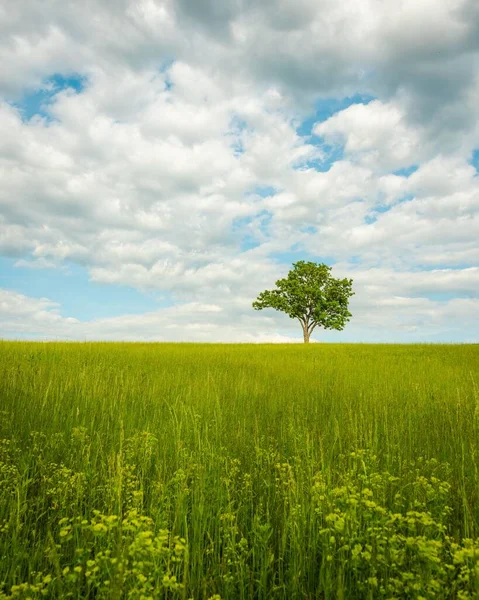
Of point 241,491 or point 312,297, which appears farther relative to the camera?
point 312,297

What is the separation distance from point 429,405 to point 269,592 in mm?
7060

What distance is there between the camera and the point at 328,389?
10102 mm

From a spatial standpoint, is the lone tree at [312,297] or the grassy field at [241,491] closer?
the grassy field at [241,491]

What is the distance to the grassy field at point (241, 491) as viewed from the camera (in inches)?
94.4

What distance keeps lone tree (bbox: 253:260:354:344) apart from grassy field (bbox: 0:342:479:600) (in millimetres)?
32094

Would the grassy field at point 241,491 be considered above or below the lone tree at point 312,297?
below

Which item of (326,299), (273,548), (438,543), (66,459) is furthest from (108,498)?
(326,299)

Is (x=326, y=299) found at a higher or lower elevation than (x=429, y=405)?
higher

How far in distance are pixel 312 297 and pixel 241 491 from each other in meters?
41.6

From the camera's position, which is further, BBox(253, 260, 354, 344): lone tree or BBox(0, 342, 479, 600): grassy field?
BBox(253, 260, 354, 344): lone tree

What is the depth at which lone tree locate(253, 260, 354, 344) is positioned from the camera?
44.3 metres

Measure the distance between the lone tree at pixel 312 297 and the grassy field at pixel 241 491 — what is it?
32094 millimetres

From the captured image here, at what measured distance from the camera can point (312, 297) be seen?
146 feet

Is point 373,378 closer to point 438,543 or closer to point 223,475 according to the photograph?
point 223,475
